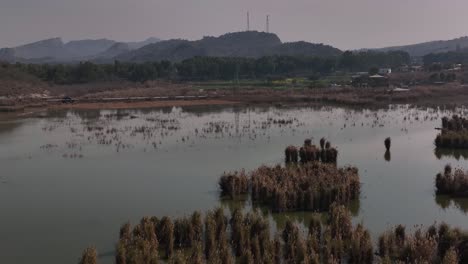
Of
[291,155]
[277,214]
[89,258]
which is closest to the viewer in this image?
[89,258]

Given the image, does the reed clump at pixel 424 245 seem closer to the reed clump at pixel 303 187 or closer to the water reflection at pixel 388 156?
the reed clump at pixel 303 187

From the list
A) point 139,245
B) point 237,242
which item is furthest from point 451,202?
point 139,245

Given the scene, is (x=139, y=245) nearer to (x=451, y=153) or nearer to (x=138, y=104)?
(x=451, y=153)

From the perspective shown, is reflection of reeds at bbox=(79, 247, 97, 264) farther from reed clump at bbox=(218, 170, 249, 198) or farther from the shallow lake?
reed clump at bbox=(218, 170, 249, 198)

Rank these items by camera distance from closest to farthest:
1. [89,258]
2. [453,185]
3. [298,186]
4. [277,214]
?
[89,258] < [277,214] < [298,186] < [453,185]

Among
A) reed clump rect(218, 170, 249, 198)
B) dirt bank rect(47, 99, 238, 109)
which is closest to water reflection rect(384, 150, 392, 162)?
reed clump rect(218, 170, 249, 198)
